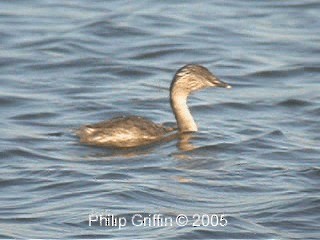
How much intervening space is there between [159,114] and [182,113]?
109 cm

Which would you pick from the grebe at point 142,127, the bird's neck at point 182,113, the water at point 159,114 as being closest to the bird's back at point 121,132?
the grebe at point 142,127

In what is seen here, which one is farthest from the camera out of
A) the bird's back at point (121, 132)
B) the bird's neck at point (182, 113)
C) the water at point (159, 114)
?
the bird's neck at point (182, 113)

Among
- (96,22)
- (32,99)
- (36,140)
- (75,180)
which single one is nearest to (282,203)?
(75,180)

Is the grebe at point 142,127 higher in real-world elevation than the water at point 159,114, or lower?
higher

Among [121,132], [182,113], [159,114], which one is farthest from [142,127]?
[159,114]

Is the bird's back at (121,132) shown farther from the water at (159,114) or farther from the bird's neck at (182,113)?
the bird's neck at (182,113)

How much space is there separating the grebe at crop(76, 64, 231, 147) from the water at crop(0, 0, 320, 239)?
12cm

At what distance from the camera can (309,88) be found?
18969mm

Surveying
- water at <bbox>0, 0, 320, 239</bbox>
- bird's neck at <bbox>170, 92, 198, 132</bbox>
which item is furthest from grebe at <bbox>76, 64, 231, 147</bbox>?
water at <bbox>0, 0, 320, 239</bbox>

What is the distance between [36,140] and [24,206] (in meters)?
2.65

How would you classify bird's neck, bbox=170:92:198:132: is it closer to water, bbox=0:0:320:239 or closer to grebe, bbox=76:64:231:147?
grebe, bbox=76:64:231:147

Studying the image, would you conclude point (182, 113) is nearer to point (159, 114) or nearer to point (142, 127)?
point (142, 127)

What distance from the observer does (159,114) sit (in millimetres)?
17453

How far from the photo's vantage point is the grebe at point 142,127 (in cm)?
1550
